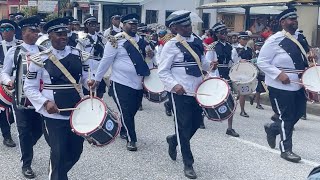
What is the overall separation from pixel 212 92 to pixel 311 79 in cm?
154

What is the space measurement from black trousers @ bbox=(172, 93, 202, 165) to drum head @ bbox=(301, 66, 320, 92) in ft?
5.15

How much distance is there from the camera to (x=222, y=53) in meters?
8.69

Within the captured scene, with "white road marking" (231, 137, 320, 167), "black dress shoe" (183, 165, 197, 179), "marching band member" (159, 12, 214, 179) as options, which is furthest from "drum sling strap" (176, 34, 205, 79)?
"white road marking" (231, 137, 320, 167)

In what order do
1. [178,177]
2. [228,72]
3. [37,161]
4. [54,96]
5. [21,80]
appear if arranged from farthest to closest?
1. [228,72]
2. [37,161]
3. [178,177]
4. [21,80]
5. [54,96]

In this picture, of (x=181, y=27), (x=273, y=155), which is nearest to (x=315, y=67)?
(x=273, y=155)

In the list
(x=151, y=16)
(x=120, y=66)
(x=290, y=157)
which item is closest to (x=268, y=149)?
(x=290, y=157)

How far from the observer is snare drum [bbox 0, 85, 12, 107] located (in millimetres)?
6609

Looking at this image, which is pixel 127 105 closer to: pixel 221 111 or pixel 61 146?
pixel 221 111

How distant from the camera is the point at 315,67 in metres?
6.80

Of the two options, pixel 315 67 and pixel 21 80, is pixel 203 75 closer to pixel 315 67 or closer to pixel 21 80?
pixel 315 67

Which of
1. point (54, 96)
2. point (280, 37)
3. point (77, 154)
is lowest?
point (77, 154)

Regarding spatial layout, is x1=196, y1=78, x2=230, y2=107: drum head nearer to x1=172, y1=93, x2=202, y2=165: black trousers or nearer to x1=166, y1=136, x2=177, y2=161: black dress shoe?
x1=172, y1=93, x2=202, y2=165: black trousers

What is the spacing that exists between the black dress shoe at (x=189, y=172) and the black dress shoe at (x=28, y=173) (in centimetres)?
173

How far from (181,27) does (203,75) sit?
2.09ft
